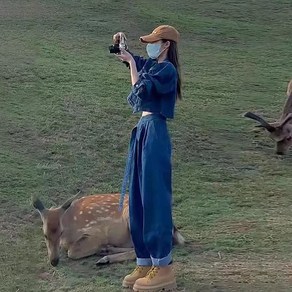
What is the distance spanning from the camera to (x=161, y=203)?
6676 millimetres

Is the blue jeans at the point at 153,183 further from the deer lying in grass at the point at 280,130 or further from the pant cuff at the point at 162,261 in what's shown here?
the deer lying in grass at the point at 280,130

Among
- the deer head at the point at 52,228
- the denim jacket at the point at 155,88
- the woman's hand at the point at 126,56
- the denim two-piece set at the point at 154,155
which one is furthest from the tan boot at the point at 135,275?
the woman's hand at the point at 126,56

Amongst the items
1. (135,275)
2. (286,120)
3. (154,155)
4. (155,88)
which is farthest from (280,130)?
(155,88)

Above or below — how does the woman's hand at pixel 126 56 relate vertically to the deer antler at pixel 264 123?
above

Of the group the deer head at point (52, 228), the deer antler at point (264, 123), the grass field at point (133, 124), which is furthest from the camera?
the deer antler at point (264, 123)

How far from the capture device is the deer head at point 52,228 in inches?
313

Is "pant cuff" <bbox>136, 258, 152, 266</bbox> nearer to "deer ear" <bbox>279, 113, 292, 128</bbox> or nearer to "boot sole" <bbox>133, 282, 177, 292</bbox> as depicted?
"boot sole" <bbox>133, 282, 177, 292</bbox>

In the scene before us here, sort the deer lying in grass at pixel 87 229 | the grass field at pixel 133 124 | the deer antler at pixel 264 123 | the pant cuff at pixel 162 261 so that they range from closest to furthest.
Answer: the pant cuff at pixel 162 261 → the grass field at pixel 133 124 → the deer lying in grass at pixel 87 229 → the deer antler at pixel 264 123

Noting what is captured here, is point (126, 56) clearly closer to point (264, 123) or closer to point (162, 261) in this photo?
point (162, 261)

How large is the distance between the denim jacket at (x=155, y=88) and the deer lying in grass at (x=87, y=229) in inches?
68.2

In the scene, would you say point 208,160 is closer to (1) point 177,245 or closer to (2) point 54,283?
(1) point 177,245

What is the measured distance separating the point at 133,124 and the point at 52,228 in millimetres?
4647

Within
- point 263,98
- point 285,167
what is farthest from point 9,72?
point 285,167

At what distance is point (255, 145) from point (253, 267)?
5.08 m
